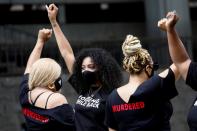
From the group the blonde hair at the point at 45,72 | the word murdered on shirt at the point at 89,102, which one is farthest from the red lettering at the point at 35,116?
the word murdered on shirt at the point at 89,102

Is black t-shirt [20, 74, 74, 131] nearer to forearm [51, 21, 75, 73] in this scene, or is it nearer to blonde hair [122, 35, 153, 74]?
blonde hair [122, 35, 153, 74]

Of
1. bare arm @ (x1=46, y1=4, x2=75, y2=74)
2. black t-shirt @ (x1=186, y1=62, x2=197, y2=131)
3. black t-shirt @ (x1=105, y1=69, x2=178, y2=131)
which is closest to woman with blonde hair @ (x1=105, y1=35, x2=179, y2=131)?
black t-shirt @ (x1=105, y1=69, x2=178, y2=131)

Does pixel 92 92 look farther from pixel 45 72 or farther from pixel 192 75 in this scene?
pixel 192 75

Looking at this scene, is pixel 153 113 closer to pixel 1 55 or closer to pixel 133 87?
pixel 133 87

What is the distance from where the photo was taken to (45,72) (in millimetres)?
4684

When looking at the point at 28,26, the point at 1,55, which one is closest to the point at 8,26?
the point at 28,26

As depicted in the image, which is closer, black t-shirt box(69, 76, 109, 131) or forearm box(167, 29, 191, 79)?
forearm box(167, 29, 191, 79)

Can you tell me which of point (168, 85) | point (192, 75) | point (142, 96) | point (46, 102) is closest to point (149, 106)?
point (142, 96)

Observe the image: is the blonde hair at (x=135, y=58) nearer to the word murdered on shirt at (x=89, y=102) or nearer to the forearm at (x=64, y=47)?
the word murdered on shirt at (x=89, y=102)

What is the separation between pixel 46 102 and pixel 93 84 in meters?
0.69

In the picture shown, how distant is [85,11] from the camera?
18.0m

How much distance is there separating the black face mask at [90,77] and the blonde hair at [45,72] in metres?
0.50

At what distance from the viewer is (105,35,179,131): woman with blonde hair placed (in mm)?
4422

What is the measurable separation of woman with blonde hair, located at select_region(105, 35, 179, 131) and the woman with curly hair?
0.40 meters
